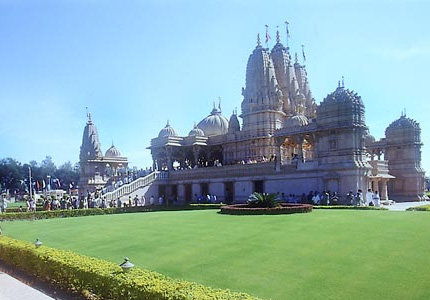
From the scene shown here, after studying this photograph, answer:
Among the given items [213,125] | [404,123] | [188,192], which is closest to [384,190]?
[404,123]

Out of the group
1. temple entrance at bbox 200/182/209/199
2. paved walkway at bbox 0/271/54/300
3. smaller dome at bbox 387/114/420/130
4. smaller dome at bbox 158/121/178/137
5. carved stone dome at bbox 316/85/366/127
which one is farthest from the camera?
smaller dome at bbox 158/121/178/137

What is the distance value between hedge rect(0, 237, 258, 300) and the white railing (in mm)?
31705

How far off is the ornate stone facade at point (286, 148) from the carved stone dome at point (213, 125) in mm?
110

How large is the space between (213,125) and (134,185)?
2122 cm

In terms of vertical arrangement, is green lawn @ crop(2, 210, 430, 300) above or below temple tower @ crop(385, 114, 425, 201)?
below

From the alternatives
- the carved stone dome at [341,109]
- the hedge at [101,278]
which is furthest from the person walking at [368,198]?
the hedge at [101,278]

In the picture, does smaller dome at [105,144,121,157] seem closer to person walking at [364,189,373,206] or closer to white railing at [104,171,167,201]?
white railing at [104,171,167,201]

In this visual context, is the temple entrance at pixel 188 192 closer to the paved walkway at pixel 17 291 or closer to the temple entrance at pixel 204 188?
the temple entrance at pixel 204 188

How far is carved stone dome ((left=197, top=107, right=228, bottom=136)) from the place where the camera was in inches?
2635

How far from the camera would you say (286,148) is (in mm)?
54938

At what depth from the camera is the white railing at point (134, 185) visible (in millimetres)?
46250

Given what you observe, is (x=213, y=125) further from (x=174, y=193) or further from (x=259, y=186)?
(x=259, y=186)

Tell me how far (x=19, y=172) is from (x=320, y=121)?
298 feet

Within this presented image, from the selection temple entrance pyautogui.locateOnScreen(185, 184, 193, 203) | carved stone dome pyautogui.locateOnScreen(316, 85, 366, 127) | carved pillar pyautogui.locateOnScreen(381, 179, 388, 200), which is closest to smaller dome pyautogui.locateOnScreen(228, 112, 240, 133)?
temple entrance pyautogui.locateOnScreen(185, 184, 193, 203)
